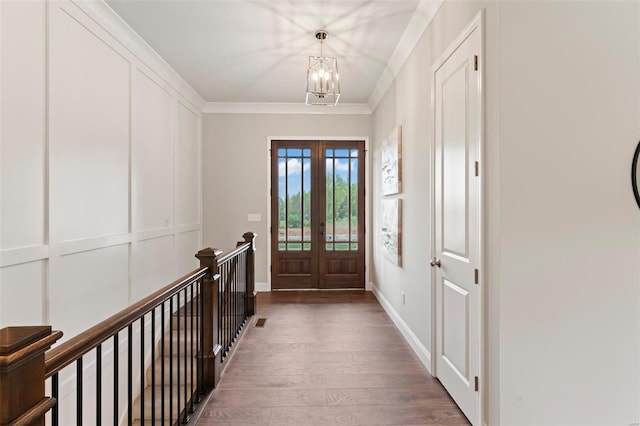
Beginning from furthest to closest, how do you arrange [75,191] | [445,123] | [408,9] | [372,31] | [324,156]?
[324,156]
[372,31]
[408,9]
[75,191]
[445,123]

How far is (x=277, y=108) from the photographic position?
539cm

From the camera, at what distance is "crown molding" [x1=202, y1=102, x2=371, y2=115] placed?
5.35 metres

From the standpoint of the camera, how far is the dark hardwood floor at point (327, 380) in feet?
6.93

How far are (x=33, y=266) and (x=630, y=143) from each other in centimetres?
358

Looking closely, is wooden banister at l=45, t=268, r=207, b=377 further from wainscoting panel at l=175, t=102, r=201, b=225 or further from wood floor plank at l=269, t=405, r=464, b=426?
wainscoting panel at l=175, t=102, r=201, b=225

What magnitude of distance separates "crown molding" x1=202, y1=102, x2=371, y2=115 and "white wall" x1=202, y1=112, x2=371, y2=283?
3.1 inches

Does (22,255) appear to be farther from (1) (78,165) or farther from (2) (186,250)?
(2) (186,250)

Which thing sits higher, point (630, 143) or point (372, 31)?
point (372, 31)

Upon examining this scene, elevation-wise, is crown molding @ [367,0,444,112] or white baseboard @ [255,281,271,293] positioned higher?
crown molding @ [367,0,444,112]

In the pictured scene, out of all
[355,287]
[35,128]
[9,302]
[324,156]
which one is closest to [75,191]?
[35,128]

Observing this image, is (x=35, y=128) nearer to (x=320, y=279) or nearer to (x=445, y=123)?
(x=445, y=123)

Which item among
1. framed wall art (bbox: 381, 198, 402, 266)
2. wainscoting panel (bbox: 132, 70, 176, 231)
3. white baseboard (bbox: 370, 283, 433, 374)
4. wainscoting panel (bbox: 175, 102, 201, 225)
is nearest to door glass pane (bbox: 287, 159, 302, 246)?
wainscoting panel (bbox: 175, 102, 201, 225)

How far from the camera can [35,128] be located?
220 centimetres

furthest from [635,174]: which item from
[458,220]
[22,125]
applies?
[22,125]
